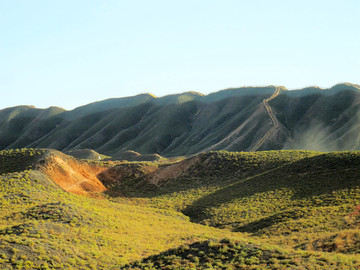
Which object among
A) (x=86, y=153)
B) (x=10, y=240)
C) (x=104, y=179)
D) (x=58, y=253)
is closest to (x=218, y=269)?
(x=58, y=253)

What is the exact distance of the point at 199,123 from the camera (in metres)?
139

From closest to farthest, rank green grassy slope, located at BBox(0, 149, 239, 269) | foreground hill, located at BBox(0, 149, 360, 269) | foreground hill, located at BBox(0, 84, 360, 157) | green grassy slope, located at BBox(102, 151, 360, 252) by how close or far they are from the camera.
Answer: foreground hill, located at BBox(0, 149, 360, 269)
green grassy slope, located at BBox(0, 149, 239, 269)
green grassy slope, located at BBox(102, 151, 360, 252)
foreground hill, located at BBox(0, 84, 360, 157)

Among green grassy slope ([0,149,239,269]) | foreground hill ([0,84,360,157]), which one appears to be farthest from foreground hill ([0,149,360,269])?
foreground hill ([0,84,360,157])

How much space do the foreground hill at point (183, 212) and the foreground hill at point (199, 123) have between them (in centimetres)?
4104

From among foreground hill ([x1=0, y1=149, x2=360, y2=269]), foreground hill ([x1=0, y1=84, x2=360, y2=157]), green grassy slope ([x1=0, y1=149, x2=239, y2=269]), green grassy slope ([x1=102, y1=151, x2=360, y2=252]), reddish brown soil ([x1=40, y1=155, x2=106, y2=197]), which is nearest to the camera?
foreground hill ([x1=0, y1=149, x2=360, y2=269])

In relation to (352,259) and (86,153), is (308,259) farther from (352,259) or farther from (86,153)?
(86,153)

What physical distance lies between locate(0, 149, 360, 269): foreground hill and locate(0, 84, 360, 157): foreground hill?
41.0 m

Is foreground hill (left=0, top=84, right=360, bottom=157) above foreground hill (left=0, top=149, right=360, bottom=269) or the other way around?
above

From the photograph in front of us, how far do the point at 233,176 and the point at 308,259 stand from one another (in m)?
34.1

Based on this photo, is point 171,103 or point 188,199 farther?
point 171,103

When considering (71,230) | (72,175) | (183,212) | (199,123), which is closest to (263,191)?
(183,212)

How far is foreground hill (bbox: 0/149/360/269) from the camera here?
781 inches

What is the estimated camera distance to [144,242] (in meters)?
27.0

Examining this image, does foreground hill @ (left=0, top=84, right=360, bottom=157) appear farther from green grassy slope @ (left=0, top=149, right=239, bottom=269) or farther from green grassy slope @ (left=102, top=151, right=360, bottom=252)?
green grassy slope @ (left=0, top=149, right=239, bottom=269)
